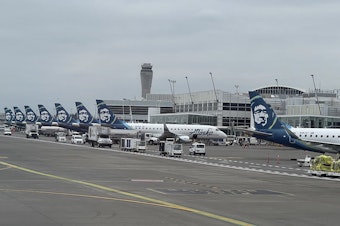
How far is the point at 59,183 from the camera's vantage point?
26109mm

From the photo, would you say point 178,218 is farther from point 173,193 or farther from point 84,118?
point 84,118

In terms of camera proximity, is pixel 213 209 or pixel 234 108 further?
pixel 234 108

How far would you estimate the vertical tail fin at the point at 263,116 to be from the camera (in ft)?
201

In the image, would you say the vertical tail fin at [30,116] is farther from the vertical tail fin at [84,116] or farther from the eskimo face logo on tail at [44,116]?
the vertical tail fin at [84,116]

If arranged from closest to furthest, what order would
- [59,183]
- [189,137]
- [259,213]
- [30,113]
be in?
[259,213], [59,183], [189,137], [30,113]

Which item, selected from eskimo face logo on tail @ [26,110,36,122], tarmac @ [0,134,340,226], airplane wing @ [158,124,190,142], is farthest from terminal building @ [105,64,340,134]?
tarmac @ [0,134,340,226]

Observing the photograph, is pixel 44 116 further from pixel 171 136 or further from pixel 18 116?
pixel 171 136

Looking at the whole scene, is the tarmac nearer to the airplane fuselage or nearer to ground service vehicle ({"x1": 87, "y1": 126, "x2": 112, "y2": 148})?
ground service vehicle ({"x1": 87, "y1": 126, "x2": 112, "y2": 148})

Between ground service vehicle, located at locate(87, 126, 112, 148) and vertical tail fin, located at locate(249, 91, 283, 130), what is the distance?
2870 centimetres

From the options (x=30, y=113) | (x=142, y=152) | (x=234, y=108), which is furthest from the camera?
(x=30, y=113)

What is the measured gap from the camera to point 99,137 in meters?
85.6

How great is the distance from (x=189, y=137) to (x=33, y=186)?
8415 cm

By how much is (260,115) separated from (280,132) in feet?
12.4

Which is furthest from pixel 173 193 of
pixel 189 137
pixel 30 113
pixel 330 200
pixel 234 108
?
pixel 30 113
